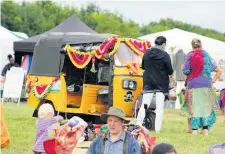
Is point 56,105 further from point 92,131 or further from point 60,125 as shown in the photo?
point 60,125

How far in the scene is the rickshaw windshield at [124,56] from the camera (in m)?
14.5

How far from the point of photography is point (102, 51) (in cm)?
1430

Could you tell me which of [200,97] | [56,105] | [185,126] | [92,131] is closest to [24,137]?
[92,131]

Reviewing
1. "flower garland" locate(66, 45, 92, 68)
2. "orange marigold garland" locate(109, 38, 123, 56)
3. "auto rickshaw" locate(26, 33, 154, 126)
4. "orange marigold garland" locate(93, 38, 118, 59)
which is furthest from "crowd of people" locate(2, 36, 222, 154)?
"flower garland" locate(66, 45, 92, 68)

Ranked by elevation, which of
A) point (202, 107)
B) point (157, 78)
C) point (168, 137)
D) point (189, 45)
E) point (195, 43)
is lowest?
point (168, 137)

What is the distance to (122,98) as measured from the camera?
14195 millimetres

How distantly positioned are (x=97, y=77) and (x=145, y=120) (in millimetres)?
1504

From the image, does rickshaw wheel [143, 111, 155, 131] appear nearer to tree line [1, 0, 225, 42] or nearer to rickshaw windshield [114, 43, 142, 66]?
rickshaw windshield [114, 43, 142, 66]

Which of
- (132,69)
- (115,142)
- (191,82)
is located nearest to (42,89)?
(132,69)

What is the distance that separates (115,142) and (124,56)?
6.57m

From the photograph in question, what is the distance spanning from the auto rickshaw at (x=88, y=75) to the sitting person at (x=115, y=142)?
5807 mm

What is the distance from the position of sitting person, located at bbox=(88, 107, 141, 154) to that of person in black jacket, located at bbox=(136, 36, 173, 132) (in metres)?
5.35

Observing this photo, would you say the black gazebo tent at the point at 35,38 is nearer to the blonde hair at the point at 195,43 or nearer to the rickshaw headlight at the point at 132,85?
the rickshaw headlight at the point at 132,85

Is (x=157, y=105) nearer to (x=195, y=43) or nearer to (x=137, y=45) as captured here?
(x=195, y=43)
